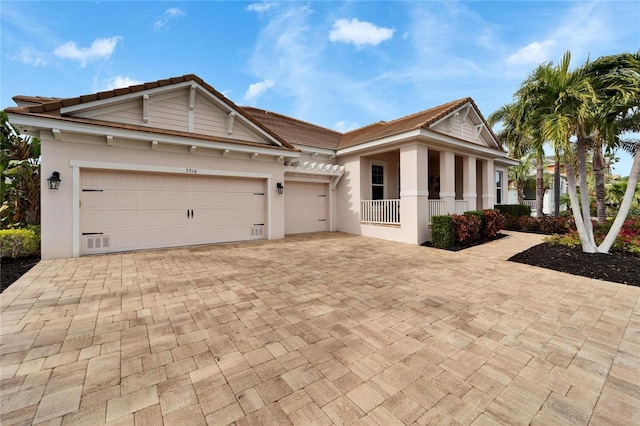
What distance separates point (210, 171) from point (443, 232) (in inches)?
297

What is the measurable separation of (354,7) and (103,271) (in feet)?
35.7

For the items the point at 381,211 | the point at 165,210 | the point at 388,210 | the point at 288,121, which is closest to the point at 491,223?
the point at 388,210

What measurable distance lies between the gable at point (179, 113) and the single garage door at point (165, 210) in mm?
1449

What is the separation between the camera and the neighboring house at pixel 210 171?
6.30 m

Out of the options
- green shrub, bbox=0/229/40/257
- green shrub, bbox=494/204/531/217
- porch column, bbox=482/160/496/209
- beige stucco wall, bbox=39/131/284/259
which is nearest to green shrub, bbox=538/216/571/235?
green shrub, bbox=494/204/531/217

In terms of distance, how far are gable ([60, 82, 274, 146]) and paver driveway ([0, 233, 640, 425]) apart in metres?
4.24

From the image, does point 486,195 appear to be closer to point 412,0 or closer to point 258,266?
point 412,0

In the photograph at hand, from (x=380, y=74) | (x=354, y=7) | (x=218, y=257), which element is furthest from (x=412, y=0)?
(x=218, y=257)

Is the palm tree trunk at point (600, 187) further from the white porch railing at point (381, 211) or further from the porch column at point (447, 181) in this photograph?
the white porch railing at point (381, 211)

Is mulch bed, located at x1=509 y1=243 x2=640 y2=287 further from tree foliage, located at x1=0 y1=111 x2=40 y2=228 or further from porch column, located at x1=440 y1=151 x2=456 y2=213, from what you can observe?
tree foliage, located at x1=0 y1=111 x2=40 y2=228

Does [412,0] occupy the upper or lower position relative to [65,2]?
upper

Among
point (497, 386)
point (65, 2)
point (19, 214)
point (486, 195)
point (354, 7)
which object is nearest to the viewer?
point (497, 386)

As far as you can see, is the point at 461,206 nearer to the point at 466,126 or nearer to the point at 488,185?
the point at 488,185

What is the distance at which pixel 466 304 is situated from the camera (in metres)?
3.65
